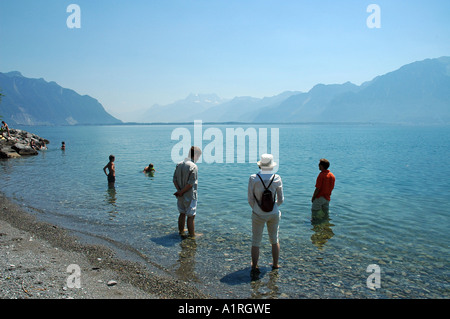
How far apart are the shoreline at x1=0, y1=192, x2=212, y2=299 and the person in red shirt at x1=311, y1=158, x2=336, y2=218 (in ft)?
21.7

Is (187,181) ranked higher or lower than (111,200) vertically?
higher

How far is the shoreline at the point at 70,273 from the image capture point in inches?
260

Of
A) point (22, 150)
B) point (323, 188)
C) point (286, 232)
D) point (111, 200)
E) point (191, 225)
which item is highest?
point (22, 150)

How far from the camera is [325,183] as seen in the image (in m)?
11.9

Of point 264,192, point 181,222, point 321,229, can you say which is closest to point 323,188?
point 321,229

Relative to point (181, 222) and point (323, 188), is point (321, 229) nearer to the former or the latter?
point (323, 188)

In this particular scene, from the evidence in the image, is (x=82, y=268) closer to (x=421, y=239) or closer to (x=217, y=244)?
(x=217, y=244)

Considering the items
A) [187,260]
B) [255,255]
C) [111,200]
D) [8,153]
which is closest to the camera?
[255,255]

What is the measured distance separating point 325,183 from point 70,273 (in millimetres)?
8830

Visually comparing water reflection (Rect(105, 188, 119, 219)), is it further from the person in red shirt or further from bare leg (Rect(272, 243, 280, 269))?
the person in red shirt

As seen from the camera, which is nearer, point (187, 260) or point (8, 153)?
point (187, 260)

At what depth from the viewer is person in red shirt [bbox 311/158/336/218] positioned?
1147cm

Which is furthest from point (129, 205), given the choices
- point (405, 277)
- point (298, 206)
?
point (405, 277)
